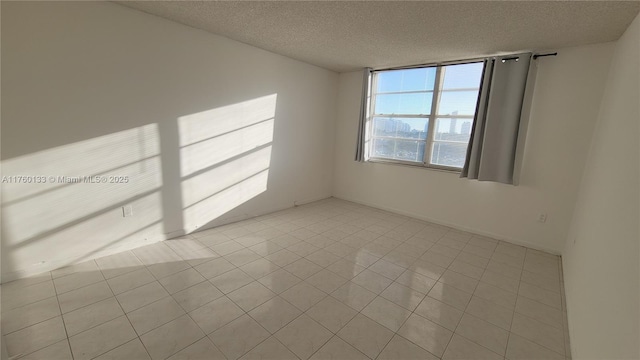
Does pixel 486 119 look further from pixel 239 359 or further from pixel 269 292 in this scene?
pixel 239 359

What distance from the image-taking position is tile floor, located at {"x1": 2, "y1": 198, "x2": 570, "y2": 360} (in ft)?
5.42

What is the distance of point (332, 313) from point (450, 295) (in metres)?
1.10

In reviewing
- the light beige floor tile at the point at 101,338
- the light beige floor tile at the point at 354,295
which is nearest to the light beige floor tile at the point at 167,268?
the light beige floor tile at the point at 101,338

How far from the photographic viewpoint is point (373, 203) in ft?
15.8

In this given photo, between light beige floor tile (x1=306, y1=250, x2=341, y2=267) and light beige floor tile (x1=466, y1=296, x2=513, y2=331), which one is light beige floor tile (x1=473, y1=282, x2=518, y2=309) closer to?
light beige floor tile (x1=466, y1=296, x2=513, y2=331)

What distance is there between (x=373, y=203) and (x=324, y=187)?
41.2 inches

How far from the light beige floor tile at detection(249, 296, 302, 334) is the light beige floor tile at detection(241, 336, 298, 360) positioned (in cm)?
11

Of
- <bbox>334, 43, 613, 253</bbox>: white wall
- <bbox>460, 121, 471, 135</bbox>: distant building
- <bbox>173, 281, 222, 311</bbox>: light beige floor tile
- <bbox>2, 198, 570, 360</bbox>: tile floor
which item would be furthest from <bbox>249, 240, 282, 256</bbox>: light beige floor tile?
<bbox>460, 121, 471, 135</bbox>: distant building

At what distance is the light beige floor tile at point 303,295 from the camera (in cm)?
205

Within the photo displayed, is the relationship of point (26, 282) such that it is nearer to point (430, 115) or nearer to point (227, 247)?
point (227, 247)

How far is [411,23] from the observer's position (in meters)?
2.46

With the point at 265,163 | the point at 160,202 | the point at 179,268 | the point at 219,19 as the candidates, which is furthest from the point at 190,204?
the point at 219,19

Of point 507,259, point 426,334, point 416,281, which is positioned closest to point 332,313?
point 426,334

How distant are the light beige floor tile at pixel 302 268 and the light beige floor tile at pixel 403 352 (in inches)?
38.3
